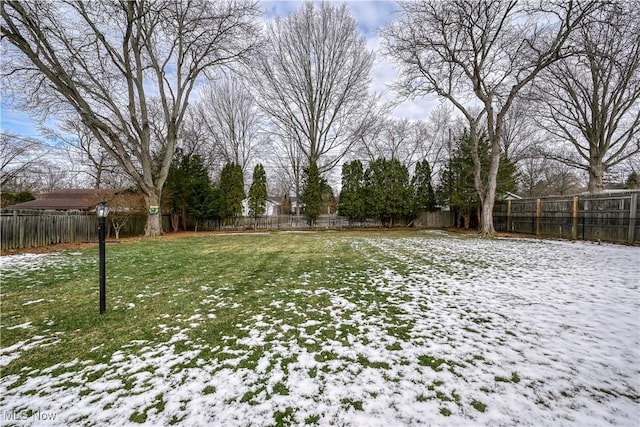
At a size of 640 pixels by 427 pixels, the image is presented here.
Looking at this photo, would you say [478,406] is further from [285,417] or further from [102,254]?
[102,254]

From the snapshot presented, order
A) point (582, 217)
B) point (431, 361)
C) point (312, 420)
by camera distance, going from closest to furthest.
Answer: point (312, 420), point (431, 361), point (582, 217)

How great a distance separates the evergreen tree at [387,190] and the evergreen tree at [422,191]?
0.72m

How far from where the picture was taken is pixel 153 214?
1371 centimetres

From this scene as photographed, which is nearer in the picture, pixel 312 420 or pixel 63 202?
pixel 312 420

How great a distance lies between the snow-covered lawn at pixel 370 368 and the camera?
1.76 m

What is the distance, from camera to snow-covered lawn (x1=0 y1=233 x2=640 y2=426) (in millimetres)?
1759

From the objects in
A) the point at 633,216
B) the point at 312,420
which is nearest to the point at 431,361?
the point at 312,420

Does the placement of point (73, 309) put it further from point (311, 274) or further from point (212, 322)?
point (311, 274)

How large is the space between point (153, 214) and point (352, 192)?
13309 millimetres

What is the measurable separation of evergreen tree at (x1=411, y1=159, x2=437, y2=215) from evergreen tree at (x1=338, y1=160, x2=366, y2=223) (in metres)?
4.14

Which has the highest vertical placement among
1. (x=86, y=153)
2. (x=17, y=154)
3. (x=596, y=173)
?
(x=86, y=153)

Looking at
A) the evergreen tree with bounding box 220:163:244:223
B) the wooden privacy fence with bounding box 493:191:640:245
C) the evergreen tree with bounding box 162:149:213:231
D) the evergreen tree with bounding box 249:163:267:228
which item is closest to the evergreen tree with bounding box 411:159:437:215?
the wooden privacy fence with bounding box 493:191:640:245

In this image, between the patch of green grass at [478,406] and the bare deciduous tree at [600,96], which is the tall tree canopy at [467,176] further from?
the patch of green grass at [478,406]

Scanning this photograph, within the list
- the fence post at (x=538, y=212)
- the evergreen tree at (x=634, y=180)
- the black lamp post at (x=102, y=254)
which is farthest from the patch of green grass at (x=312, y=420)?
the evergreen tree at (x=634, y=180)
